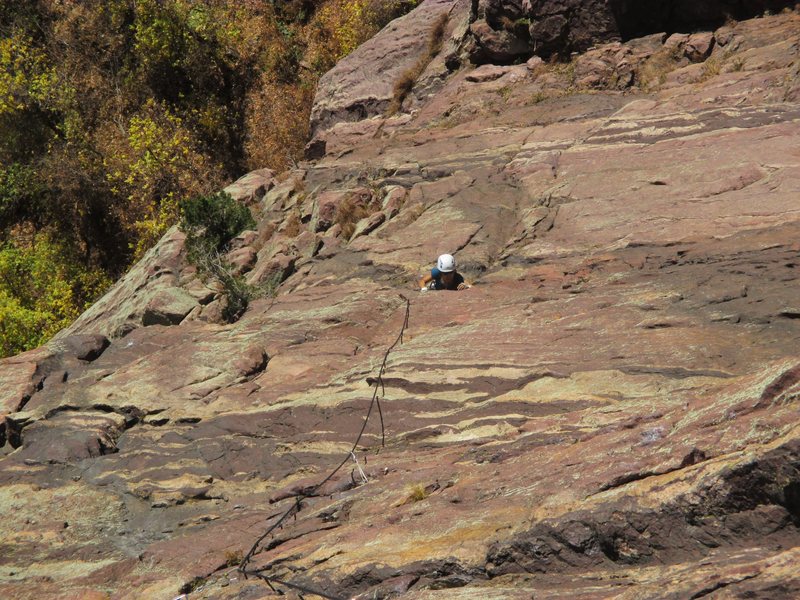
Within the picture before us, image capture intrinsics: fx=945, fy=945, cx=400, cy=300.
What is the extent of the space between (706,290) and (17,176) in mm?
25002

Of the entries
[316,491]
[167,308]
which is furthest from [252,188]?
[316,491]

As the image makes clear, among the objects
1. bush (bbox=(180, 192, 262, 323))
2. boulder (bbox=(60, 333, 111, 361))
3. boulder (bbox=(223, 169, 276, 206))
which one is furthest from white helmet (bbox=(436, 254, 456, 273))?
boulder (bbox=(223, 169, 276, 206))

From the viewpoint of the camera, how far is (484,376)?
10008 mm

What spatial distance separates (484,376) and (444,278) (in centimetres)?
Result: 279

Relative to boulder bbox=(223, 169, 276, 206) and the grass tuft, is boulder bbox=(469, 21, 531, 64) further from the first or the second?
boulder bbox=(223, 169, 276, 206)

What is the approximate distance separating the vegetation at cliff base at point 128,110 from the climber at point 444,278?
15.3 metres

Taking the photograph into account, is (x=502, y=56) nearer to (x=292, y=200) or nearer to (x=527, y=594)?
(x=292, y=200)

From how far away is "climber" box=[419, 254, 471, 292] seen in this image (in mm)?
12523

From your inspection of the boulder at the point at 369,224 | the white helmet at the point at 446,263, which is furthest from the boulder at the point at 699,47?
the white helmet at the point at 446,263

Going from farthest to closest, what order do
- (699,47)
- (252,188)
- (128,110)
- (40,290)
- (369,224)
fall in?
(128,110) < (40,290) < (252,188) < (699,47) < (369,224)

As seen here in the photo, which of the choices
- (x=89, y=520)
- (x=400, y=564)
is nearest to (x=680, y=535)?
(x=400, y=564)

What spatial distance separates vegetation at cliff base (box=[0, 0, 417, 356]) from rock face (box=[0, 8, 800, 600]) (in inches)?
416

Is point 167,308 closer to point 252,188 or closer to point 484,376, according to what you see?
point 252,188

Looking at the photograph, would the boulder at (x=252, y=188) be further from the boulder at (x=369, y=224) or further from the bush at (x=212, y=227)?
the boulder at (x=369, y=224)
